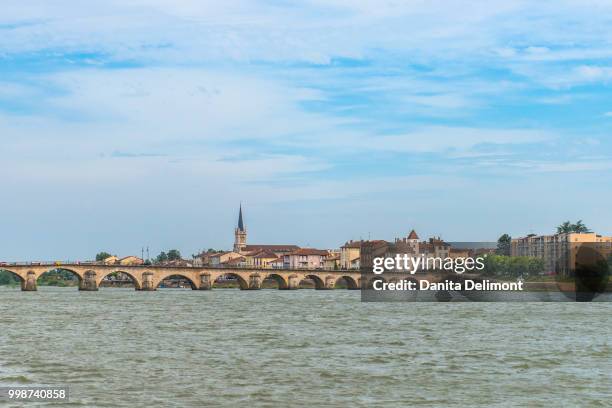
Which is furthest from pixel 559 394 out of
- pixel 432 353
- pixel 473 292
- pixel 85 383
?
pixel 473 292

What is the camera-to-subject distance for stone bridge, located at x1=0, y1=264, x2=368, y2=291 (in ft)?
442

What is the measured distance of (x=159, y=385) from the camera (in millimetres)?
28016

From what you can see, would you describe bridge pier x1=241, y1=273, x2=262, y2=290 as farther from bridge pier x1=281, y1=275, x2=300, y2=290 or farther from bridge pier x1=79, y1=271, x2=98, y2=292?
bridge pier x1=79, y1=271, x2=98, y2=292

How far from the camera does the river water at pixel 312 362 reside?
26375mm

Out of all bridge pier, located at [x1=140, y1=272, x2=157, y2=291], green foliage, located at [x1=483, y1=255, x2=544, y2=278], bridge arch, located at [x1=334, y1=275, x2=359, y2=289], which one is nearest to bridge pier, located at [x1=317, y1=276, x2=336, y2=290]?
bridge arch, located at [x1=334, y1=275, x2=359, y2=289]

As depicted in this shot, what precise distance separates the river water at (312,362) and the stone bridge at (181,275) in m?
80.1

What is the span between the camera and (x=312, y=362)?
112 feet

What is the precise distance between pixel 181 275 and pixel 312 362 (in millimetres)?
121105

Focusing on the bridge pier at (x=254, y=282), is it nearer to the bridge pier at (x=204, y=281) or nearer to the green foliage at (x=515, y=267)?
the bridge pier at (x=204, y=281)

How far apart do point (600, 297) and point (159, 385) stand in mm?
97664

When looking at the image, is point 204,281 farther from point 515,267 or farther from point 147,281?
point 515,267

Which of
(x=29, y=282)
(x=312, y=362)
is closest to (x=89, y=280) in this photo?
(x=29, y=282)

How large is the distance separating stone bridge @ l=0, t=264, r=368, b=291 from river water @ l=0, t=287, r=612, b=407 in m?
80.1

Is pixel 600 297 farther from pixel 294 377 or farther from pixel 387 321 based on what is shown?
pixel 294 377
